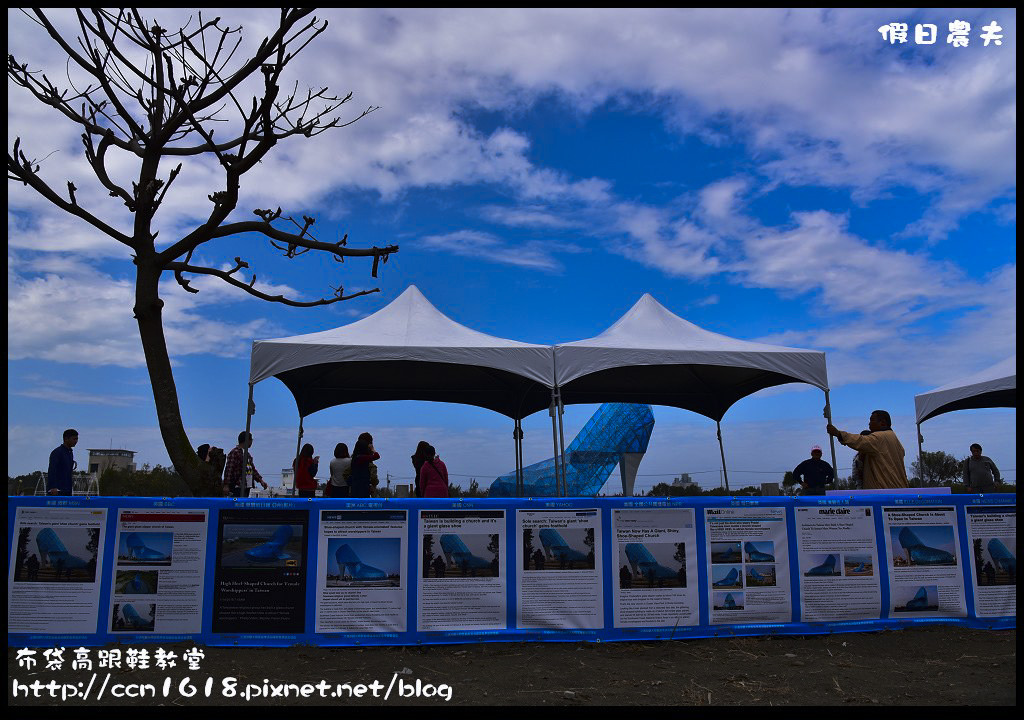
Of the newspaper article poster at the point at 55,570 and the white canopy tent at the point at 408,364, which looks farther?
the white canopy tent at the point at 408,364

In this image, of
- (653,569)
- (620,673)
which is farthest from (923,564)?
(620,673)

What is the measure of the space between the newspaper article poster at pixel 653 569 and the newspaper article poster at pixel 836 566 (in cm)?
85

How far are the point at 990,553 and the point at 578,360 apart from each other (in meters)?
5.24

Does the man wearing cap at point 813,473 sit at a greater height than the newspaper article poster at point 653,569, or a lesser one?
greater

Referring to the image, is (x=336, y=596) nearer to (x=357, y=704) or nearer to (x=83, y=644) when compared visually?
(x=357, y=704)

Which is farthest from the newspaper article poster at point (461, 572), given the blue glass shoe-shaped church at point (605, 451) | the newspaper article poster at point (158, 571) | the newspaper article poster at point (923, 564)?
the blue glass shoe-shaped church at point (605, 451)

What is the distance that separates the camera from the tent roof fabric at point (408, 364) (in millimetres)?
9484

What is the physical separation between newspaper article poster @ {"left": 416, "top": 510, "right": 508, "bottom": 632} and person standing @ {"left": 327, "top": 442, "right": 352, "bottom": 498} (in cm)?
504

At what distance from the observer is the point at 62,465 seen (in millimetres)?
9258

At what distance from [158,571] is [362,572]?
1.34 meters

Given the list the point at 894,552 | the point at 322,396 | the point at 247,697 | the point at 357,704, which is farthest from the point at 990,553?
the point at 322,396

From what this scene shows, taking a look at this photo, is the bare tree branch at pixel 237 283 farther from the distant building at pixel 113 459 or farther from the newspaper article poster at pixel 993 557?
the distant building at pixel 113 459

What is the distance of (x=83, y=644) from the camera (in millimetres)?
4789

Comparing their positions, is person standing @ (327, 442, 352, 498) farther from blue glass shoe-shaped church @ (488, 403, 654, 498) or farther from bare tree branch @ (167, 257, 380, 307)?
blue glass shoe-shaped church @ (488, 403, 654, 498)
